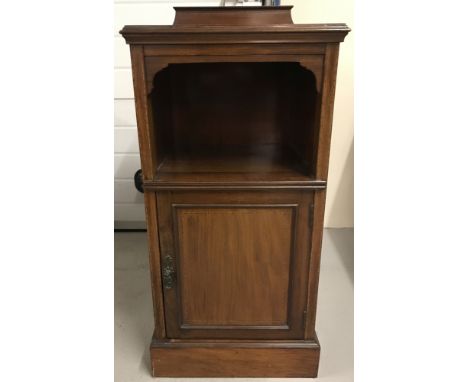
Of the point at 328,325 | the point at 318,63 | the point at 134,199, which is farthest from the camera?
the point at 134,199

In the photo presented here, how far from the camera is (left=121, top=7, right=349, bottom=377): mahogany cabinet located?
98 centimetres

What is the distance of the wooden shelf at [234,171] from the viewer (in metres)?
1.06

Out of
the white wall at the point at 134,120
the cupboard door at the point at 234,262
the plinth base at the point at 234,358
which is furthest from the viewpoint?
the white wall at the point at 134,120

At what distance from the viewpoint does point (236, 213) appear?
3.61 feet

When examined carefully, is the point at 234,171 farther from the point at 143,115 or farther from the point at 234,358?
the point at 234,358

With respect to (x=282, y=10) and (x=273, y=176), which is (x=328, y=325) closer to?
(x=273, y=176)

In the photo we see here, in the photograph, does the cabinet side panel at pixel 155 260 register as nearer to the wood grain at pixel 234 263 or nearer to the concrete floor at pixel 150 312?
the wood grain at pixel 234 263

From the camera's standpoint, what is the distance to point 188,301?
1188mm

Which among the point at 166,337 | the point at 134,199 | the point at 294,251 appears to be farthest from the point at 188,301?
the point at 134,199

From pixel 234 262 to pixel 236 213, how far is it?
0.16 meters

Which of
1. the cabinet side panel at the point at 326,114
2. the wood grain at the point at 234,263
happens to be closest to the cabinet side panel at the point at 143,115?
the wood grain at the point at 234,263

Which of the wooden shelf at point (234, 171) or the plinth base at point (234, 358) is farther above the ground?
the wooden shelf at point (234, 171)

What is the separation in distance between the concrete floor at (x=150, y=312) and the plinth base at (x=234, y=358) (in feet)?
0.11

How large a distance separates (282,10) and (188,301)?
0.97m
